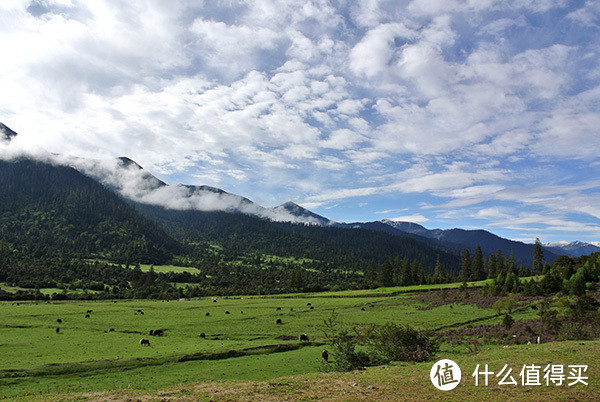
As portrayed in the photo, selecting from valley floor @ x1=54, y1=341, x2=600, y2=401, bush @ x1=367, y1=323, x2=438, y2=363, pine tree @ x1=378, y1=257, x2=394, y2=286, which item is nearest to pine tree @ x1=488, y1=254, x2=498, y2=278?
pine tree @ x1=378, y1=257, x2=394, y2=286

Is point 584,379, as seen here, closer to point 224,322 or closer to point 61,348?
point 61,348

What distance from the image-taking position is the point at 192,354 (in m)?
33.4

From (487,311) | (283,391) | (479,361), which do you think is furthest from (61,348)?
(487,311)

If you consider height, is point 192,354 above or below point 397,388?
below

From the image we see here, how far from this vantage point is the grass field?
21.1 m

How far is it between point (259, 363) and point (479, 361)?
19.1 meters

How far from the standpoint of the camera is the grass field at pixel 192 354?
21141 mm

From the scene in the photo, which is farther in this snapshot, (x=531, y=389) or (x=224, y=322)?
(x=224, y=322)

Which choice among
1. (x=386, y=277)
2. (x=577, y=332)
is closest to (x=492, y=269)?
(x=386, y=277)

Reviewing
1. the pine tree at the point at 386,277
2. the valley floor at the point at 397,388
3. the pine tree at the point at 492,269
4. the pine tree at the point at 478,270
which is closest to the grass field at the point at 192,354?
the valley floor at the point at 397,388

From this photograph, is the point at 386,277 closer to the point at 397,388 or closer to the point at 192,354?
the point at 192,354

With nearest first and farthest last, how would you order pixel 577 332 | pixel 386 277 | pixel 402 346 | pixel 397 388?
pixel 397 388, pixel 402 346, pixel 577 332, pixel 386 277

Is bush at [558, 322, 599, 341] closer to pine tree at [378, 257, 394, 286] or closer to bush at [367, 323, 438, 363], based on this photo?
bush at [367, 323, 438, 363]

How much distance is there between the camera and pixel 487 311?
209ft
